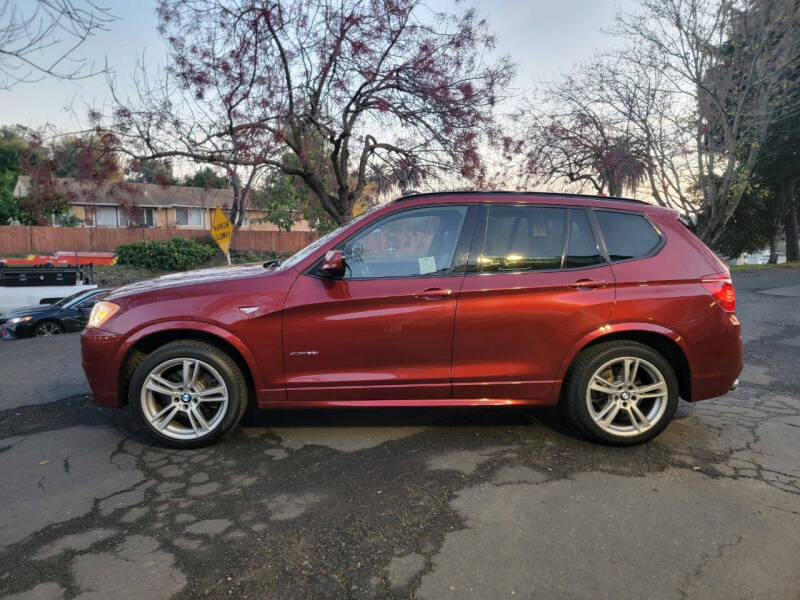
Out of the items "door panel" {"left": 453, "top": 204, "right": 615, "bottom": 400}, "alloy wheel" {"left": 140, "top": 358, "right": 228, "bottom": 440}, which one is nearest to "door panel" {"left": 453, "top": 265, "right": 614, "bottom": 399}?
"door panel" {"left": 453, "top": 204, "right": 615, "bottom": 400}

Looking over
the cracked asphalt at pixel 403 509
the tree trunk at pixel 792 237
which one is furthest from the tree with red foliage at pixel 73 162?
the tree trunk at pixel 792 237

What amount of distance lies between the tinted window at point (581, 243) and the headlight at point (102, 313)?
3.26 meters

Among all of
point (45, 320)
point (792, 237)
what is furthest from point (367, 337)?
point (792, 237)

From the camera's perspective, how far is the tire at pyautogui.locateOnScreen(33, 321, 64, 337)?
12633 millimetres

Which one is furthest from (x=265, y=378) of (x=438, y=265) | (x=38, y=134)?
(x=38, y=134)

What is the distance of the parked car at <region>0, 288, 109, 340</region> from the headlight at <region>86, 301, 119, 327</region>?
9.31 m

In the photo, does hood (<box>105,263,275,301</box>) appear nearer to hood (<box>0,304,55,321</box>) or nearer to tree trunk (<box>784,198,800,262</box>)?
hood (<box>0,304,55,321</box>)

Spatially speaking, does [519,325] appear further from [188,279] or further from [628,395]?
[188,279]

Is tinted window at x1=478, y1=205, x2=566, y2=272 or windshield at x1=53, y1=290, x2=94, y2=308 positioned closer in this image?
tinted window at x1=478, y1=205, x2=566, y2=272

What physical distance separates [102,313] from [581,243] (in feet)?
11.4

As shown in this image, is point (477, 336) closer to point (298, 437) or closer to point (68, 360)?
point (298, 437)

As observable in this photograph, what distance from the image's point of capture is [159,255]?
82.9 feet

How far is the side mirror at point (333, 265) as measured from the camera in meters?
3.77

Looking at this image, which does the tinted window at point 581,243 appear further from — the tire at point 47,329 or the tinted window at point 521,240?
the tire at point 47,329
